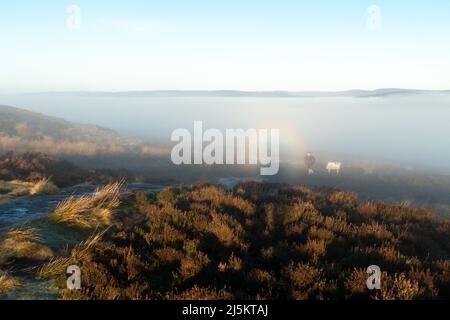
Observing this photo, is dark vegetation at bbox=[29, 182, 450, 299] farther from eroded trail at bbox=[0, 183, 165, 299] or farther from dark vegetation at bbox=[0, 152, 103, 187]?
dark vegetation at bbox=[0, 152, 103, 187]

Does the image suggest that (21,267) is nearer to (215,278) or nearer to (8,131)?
(215,278)

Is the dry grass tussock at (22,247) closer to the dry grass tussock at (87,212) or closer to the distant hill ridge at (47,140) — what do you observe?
the dry grass tussock at (87,212)

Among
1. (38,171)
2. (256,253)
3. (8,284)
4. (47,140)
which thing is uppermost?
(8,284)

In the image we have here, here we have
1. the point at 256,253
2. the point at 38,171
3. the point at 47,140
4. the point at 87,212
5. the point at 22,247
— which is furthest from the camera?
the point at 47,140

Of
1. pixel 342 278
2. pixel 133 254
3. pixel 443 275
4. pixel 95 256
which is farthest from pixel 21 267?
pixel 443 275

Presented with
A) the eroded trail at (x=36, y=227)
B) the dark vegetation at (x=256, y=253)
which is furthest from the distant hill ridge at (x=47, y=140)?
the dark vegetation at (x=256, y=253)

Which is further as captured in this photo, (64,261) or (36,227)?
(36,227)

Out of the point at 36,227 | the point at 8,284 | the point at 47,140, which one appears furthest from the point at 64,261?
the point at 47,140

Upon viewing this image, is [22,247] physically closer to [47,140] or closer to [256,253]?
[256,253]

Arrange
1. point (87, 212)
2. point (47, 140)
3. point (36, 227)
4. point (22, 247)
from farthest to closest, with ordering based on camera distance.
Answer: point (47, 140)
point (87, 212)
point (36, 227)
point (22, 247)
